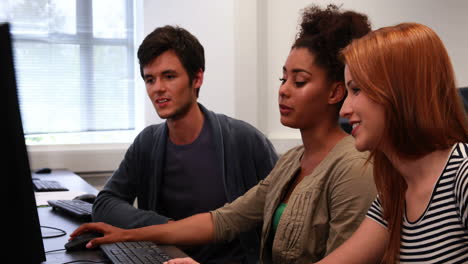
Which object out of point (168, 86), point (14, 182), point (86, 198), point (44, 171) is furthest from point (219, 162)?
point (44, 171)

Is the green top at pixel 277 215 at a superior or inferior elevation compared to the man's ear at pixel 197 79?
inferior

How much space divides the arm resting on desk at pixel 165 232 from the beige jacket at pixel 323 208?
0.20 metres

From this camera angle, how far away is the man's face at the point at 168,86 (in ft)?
7.07

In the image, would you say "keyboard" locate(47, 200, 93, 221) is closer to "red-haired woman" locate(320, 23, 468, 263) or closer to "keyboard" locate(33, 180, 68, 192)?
"keyboard" locate(33, 180, 68, 192)

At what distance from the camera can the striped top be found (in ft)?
3.29

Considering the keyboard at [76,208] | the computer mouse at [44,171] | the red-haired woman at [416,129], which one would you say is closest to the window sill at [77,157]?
the computer mouse at [44,171]

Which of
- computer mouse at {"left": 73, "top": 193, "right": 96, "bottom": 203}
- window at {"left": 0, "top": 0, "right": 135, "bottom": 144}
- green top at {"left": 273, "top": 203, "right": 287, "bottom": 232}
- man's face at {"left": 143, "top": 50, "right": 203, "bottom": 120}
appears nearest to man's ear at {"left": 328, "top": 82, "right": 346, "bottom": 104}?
green top at {"left": 273, "top": 203, "right": 287, "bottom": 232}

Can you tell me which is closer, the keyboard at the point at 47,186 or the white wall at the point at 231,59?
the keyboard at the point at 47,186

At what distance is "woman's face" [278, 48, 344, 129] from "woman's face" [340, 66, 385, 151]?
365 millimetres

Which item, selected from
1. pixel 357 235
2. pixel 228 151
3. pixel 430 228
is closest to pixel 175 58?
pixel 228 151

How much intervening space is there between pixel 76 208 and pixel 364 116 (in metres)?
1.25

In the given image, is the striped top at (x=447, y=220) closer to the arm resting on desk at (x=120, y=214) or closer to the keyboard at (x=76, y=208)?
the arm resting on desk at (x=120, y=214)

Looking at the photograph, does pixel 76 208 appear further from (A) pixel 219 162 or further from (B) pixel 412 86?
(B) pixel 412 86

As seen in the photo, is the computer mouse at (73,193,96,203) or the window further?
the window
